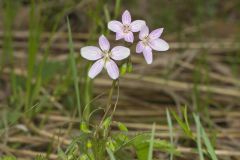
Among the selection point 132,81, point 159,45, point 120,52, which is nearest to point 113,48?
point 120,52

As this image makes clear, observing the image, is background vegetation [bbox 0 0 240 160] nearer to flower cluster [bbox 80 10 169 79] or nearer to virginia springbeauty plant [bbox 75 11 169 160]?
virginia springbeauty plant [bbox 75 11 169 160]

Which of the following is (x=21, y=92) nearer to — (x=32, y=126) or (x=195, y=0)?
(x=32, y=126)

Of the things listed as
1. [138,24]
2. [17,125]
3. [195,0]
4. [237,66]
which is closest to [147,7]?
[195,0]

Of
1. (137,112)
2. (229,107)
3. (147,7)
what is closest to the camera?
(137,112)

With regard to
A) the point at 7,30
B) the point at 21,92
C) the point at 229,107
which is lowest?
the point at 229,107

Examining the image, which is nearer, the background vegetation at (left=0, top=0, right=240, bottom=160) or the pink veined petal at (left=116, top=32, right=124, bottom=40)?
the pink veined petal at (left=116, top=32, right=124, bottom=40)

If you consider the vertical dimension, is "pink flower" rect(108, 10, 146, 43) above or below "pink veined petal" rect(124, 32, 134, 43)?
above

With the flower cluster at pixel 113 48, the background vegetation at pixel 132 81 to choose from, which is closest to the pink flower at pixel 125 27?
the flower cluster at pixel 113 48

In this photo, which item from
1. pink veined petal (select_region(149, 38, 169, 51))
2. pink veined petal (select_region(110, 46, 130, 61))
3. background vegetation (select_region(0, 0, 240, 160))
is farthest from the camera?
background vegetation (select_region(0, 0, 240, 160))

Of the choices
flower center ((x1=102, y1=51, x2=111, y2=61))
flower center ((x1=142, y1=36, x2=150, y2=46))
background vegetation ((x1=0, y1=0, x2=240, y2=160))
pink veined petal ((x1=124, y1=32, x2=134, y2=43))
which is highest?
pink veined petal ((x1=124, y1=32, x2=134, y2=43))

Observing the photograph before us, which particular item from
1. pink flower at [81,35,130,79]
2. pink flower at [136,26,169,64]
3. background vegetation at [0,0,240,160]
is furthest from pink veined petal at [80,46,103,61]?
background vegetation at [0,0,240,160]
